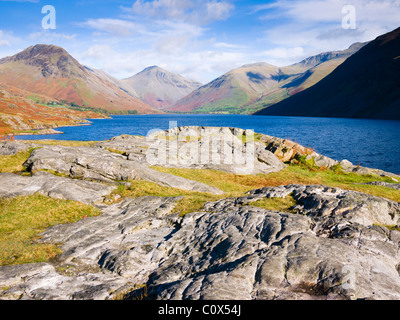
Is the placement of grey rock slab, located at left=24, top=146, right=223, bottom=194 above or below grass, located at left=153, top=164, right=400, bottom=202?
above

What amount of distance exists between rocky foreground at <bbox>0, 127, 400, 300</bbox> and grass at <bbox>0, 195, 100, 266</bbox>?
0.91 metres

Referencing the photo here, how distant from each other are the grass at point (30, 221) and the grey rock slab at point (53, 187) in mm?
823

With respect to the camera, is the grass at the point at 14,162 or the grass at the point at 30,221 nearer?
the grass at the point at 30,221

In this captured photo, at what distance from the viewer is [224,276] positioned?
11359mm

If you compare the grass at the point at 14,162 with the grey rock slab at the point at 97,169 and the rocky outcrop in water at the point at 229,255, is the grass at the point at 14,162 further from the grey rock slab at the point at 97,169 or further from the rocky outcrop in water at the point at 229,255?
the rocky outcrop in water at the point at 229,255

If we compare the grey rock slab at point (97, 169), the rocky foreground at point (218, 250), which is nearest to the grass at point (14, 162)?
the grey rock slab at point (97, 169)

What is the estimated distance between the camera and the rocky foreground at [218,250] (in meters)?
10.9

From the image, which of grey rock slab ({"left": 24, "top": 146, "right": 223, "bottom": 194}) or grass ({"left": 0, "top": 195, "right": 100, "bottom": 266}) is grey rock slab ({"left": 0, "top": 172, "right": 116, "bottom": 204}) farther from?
grey rock slab ({"left": 24, "top": 146, "right": 223, "bottom": 194})

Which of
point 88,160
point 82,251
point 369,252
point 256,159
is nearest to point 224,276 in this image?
point 369,252

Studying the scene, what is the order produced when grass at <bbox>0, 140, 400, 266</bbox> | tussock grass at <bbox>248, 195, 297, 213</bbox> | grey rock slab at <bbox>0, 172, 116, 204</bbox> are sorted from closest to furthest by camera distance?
1. grass at <bbox>0, 140, 400, 266</bbox>
2. tussock grass at <bbox>248, 195, 297, 213</bbox>
3. grey rock slab at <bbox>0, 172, 116, 204</bbox>

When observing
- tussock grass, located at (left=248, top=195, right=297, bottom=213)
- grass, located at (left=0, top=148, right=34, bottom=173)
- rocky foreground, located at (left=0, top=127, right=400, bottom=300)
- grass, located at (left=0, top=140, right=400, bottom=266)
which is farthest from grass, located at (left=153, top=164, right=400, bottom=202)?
grass, located at (left=0, top=148, right=34, bottom=173)

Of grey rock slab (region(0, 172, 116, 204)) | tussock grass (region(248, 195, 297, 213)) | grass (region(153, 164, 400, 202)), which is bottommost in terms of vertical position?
grass (region(153, 164, 400, 202))

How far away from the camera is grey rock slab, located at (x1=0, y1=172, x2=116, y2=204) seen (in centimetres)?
2269
